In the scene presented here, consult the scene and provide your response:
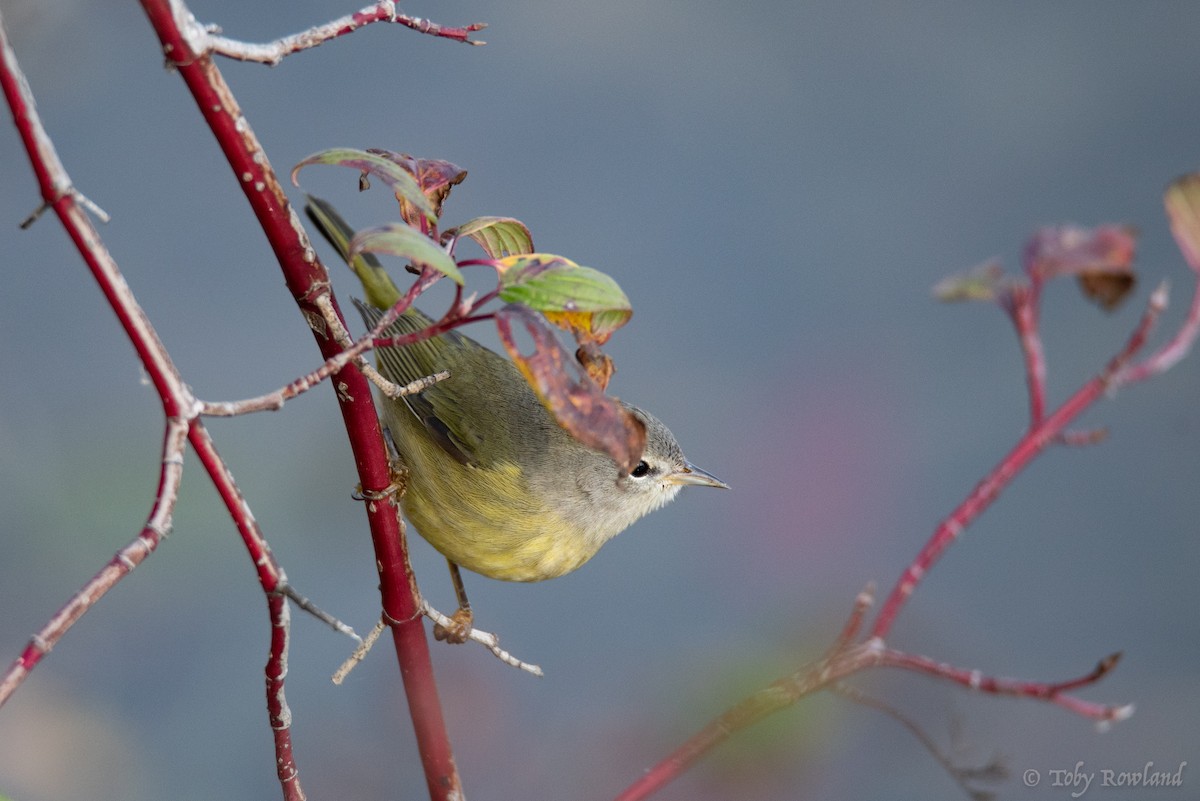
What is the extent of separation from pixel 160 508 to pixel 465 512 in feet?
3.95

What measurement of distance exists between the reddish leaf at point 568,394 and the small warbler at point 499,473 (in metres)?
1.08

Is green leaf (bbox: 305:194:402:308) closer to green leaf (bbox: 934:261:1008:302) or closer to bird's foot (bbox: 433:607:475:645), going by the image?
bird's foot (bbox: 433:607:475:645)

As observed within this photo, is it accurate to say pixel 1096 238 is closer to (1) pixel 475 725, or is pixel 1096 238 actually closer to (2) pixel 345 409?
(2) pixel 345 409

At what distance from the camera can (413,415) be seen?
6.37 feet

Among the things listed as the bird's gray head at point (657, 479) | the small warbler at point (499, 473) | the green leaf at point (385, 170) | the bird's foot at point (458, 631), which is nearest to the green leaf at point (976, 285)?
the green leaf at point (385, 170)

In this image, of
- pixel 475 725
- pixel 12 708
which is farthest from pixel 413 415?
pixel 12 708

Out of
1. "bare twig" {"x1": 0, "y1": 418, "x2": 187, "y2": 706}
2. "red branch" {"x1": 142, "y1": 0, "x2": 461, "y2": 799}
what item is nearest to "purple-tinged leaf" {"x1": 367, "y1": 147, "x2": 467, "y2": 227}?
"red branch" {"x1": 142, "y1": 0, "x2": 461, "y2": 799}

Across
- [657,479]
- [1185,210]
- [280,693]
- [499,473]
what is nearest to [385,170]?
[280,693]

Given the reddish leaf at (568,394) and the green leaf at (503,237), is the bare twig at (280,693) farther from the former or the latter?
the green leaf at (503,237)

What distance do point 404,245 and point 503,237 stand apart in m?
0.27

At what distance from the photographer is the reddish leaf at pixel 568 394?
2.13 feet

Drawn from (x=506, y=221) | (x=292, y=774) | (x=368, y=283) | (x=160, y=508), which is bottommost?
(x=292, y=774)

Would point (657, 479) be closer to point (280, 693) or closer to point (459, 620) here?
point (459, 620)

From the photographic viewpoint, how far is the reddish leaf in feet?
2.13
